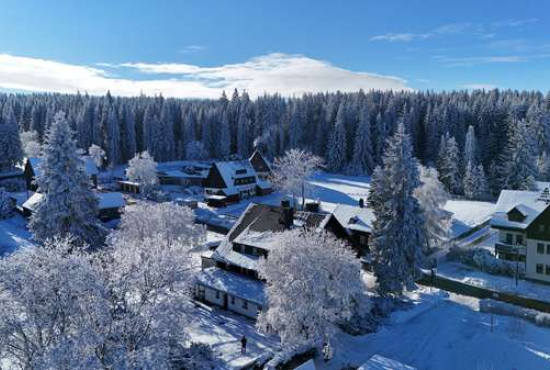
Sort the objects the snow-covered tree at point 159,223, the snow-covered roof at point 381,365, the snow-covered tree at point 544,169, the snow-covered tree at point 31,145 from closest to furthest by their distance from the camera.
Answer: the snow-covered roof at point 381,365 < the snow-covered tree at point 159,223 < the snow-covered tree at point 544,169 < the snow-covered tree at point 31,145

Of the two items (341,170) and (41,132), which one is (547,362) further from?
(41,132)

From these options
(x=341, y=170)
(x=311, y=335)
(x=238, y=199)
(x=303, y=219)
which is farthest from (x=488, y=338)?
(x=341, y=170)

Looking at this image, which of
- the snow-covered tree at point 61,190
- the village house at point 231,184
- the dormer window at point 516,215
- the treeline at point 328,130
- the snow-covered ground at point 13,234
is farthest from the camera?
the treeline at point 328,130

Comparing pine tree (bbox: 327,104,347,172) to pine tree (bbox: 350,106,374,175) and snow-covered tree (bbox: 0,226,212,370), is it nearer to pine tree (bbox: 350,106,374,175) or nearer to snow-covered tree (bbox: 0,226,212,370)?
pine tree (bbox: 350,106,374,175)

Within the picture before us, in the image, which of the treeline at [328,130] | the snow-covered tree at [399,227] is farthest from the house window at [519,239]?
the treeline at [328,130]

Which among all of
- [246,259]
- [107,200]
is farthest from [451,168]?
[107,200]

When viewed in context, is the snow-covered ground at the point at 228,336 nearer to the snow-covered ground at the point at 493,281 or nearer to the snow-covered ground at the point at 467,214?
the snow-covered ground at the point at 493,281

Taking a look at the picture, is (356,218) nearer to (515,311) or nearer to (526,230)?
(526,230)

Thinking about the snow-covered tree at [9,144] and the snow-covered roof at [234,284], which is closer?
the snow-covered roof at [234,284]
